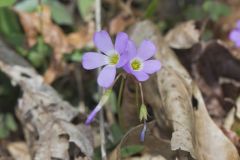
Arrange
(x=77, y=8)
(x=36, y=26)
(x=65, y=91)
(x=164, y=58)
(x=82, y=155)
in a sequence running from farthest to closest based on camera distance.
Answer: (x=77, y=8), (x=36, y=26), (x=65, y=91), (x=164, y=58), (x=82, y=155)

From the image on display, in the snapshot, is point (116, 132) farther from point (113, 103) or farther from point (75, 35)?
point (75, 35)

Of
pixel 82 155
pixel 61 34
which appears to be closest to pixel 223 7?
pixel 61 34

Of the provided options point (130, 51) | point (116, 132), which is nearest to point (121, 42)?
point (130, 51)

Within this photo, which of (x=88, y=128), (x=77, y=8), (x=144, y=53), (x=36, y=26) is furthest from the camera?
(x=77, y=8)

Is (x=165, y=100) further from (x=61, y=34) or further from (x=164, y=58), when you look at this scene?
(x=61, y=34)

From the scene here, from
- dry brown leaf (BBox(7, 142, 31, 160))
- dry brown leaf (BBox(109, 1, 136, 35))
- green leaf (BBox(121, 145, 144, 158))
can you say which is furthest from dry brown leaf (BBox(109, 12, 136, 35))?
green leaf (BBox(121, 145, 144, 158))

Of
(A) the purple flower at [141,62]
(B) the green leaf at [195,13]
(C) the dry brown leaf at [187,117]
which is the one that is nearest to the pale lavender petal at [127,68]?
(A) the purple flower at [141,62]

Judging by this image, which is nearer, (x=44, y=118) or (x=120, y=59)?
(x=120, y=59)
